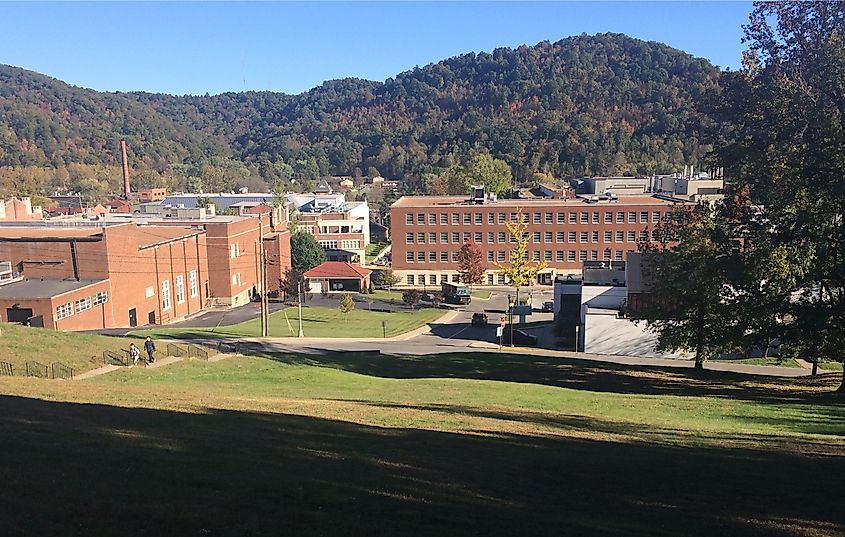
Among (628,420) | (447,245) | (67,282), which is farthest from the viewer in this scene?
(447,245)

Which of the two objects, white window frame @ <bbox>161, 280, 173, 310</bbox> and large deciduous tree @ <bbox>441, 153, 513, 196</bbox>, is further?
large deciduous tree @ <bbox>441, 153, 513, 196</bbox>

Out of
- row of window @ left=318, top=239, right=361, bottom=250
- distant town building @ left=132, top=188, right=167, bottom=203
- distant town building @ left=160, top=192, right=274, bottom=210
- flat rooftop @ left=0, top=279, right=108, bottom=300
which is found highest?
distant town building @ left=132, top=188, right=167, bottom=203

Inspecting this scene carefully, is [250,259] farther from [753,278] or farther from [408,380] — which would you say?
[753,278]

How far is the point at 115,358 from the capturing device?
2830cm

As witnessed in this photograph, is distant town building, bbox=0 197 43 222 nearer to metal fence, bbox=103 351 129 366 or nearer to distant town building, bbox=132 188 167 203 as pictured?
metal fence, bbox=103 351 129 366

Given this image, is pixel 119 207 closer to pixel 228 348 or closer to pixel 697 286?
pixel 228 348

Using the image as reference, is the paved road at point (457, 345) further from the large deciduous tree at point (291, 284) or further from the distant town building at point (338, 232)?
the distant town building at point (338, 232)

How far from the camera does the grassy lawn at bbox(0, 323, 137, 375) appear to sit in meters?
26.2

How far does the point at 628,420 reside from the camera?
18.9 meters

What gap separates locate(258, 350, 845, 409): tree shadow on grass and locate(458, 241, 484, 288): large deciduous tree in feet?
126

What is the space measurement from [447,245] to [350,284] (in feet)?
46.8

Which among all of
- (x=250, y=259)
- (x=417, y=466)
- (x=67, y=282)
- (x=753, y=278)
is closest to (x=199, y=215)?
(x=250, y=259)

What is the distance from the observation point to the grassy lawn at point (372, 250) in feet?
351

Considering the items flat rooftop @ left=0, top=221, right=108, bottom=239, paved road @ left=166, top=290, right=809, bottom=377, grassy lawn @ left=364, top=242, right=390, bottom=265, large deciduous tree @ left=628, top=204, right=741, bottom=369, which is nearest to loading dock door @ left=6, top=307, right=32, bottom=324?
flat rooftop @ left=0, top=221, right=108, bottom=239
